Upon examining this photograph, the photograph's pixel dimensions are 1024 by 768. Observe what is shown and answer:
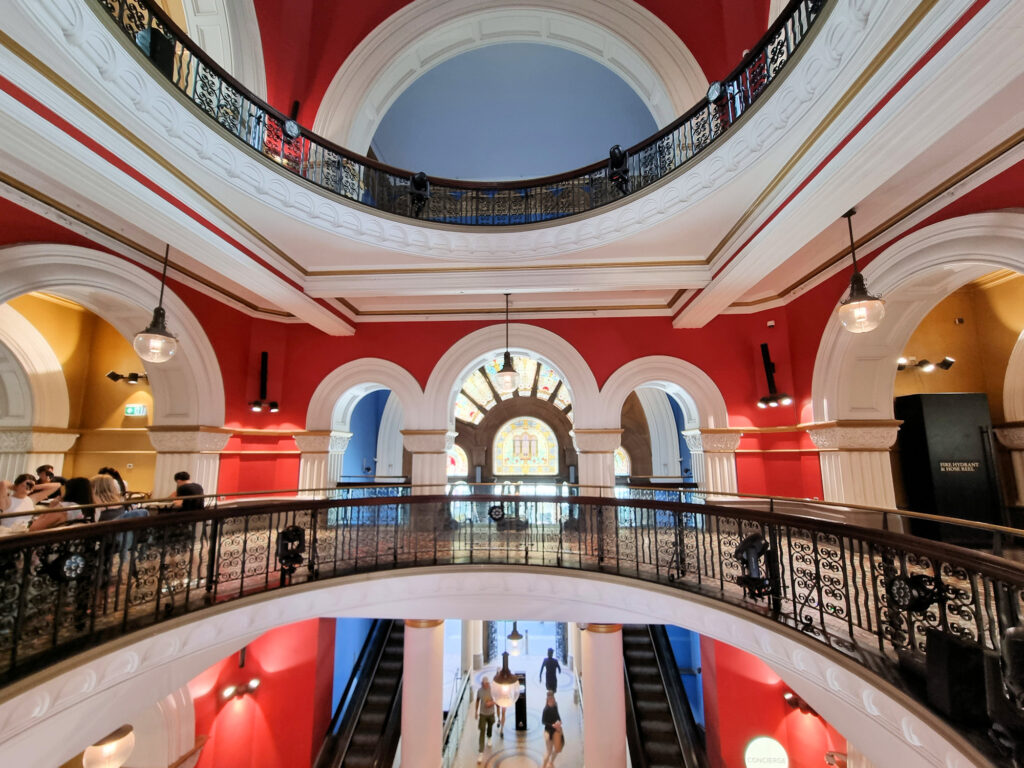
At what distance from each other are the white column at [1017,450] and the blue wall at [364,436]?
11.7 m

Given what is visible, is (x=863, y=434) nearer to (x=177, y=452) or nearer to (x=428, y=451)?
(x=428, y=451)

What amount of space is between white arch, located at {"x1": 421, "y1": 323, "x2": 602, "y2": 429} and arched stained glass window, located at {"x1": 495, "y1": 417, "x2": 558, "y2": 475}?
5.49m

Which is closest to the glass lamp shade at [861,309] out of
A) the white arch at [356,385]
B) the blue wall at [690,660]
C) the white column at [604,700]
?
the white column at [604,700]

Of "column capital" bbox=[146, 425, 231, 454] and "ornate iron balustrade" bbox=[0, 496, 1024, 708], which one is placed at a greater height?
"column capital" bbox=[146, 425, 231, 454]

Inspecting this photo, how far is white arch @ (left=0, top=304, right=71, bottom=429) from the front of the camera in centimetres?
680

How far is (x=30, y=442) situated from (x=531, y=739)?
397 inches

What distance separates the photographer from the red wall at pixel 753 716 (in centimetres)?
610

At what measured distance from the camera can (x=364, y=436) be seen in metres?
12.4

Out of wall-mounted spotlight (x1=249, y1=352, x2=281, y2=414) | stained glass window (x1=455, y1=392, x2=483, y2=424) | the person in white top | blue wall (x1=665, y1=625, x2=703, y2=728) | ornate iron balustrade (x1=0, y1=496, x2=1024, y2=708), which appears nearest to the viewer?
ornate iron balustrade (x1=0, y1=496, x2=1024, y2=708)

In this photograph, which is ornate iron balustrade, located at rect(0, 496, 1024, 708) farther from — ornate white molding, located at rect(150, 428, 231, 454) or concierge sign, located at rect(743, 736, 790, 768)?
concierge sign, located at rect(743, 736, 790, 768)

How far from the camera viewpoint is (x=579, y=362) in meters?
7.83

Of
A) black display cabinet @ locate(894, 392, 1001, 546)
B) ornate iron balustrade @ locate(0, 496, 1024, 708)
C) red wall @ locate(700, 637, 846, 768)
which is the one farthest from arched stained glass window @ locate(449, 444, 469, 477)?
black display cabinet @ locate(894, 392, 1001, 546)

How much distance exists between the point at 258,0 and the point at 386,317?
4694mm

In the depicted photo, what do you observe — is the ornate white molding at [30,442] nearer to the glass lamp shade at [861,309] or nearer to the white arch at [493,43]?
the white arch at [493,43]
